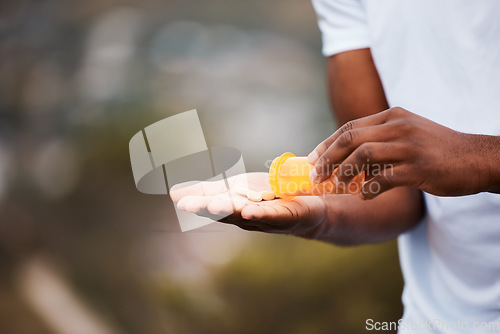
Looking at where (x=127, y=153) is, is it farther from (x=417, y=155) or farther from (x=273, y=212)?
(x=417, y=155)

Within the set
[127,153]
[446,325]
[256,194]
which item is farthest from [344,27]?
[127,153]

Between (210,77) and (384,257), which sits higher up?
(210,77)

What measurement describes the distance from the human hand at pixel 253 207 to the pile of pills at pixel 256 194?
1 cm

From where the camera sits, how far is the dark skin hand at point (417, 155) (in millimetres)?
460

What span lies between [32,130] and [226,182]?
5.35 feet

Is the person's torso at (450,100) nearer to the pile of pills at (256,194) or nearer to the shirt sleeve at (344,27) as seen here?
the shirt sleeve at (344,27)

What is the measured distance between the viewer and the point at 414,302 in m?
0.78

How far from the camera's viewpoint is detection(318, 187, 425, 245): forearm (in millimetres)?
737

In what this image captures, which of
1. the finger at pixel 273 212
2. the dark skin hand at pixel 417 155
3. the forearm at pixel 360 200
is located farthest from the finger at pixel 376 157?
the forearm at pixel 360 200

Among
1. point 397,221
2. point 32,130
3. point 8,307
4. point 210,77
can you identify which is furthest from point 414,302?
point 8,307

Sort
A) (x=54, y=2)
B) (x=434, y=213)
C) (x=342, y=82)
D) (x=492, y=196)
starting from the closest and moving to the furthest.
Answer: (x=492, y=196) < (x=434, y=213) < (x=342, y=82) < (x=54, y=2)

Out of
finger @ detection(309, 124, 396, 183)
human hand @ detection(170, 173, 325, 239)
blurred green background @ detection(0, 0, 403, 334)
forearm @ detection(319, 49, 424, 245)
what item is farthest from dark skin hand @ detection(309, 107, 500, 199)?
blurred green background @ detection(0, 0, 403, 334)

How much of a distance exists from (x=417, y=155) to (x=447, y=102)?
0.90 ft

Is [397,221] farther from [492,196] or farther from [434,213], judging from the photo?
[492,196]
